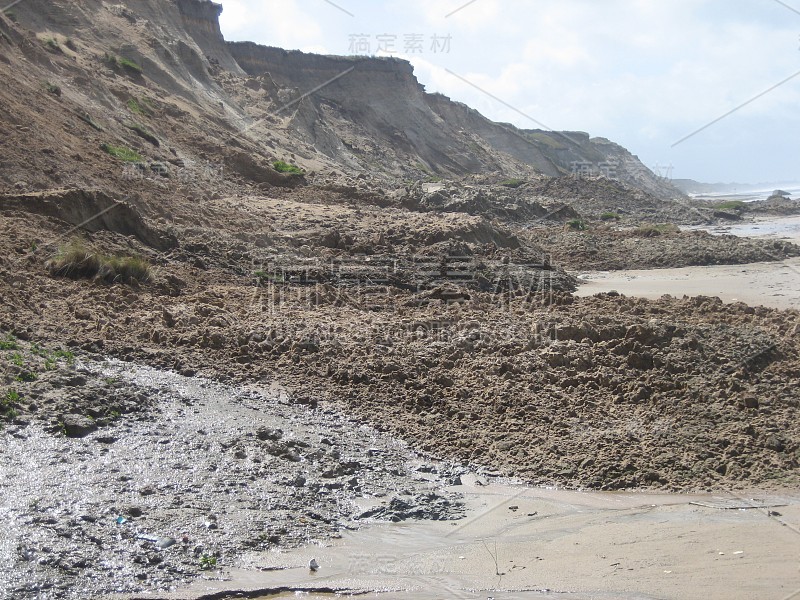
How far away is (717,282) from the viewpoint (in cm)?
1562

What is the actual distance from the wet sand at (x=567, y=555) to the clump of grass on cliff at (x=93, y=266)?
6243mm

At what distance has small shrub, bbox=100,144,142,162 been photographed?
52.3ft

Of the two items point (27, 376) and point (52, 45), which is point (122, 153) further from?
point (27, 376)

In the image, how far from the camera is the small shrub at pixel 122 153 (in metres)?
15.9

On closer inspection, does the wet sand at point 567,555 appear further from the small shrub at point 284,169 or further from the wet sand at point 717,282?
the small shrub at point 284,169

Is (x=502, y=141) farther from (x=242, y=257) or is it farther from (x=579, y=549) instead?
(x=579, y=549)

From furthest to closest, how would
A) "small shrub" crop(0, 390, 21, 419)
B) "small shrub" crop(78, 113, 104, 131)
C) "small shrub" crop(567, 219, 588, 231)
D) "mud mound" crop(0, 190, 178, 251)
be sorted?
"small shrub" crop(567, 219, 588, 231), "small shrub" crop(78, 113, 104, 131), "mud mound" crop(0, 190, 178, 251), "small shrub" crop(0, 390, 21, 419)

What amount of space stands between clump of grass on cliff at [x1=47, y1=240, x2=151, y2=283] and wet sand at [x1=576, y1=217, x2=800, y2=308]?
23.8 feet

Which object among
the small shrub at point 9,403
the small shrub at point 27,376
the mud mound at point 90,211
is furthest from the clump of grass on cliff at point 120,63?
the small shrub at point 9,403

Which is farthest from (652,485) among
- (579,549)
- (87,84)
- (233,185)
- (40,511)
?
(87,84)

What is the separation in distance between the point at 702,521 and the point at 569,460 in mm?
1303

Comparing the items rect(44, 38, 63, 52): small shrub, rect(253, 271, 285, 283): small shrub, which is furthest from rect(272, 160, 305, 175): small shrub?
rect(253, 271, 285, 283): small shrub

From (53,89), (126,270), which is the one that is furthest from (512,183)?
(126,270)

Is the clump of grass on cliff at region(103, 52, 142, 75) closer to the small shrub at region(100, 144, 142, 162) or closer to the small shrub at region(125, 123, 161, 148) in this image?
the small shrub at region(125, 123, 161, 148)
